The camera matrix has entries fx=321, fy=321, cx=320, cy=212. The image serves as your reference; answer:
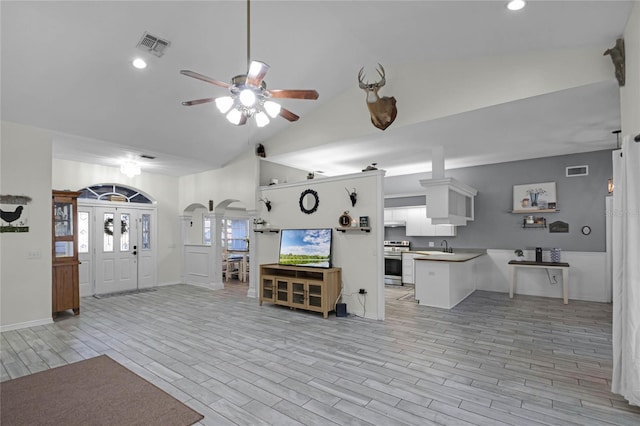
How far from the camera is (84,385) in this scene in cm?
295

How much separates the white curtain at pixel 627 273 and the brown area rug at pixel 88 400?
10.9 feet

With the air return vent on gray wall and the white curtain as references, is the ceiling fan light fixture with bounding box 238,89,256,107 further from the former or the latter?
the air return vent on gray wall

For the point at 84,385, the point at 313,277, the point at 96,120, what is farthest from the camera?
the point at 313,277

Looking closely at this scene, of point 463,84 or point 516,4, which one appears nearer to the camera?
point 516,4

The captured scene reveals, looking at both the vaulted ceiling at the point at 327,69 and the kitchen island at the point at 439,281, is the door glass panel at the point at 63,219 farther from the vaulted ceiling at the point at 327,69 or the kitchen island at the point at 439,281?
the kitchen island at the point at 439,281

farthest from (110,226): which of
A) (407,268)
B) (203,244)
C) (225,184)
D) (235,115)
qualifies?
(407,268)

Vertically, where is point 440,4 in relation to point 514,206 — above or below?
above

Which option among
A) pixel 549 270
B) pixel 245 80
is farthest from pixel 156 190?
pixel 549 270

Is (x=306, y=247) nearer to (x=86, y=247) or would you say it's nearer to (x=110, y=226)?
(x=110, y=226)

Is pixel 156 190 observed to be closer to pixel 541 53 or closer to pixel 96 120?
pixel 96 120

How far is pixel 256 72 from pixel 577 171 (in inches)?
269

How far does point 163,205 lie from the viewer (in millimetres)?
8211

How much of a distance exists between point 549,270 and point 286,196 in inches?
218

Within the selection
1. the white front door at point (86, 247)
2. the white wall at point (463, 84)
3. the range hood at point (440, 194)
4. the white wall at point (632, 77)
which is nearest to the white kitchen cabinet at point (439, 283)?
the range hood at point (440, 194)
